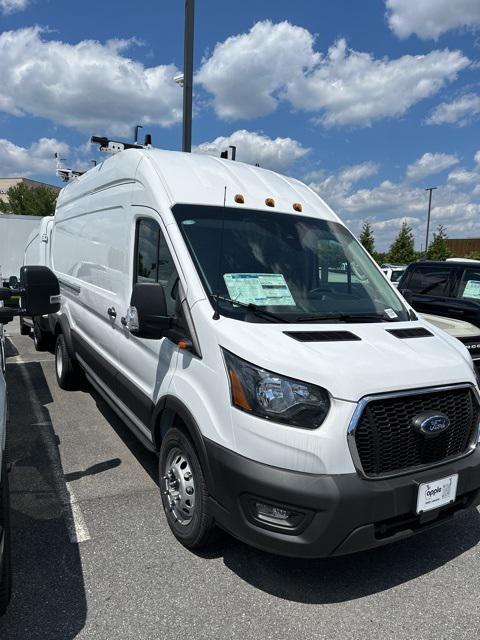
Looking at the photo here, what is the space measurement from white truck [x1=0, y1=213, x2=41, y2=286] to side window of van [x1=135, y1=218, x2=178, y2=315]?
12.4 meters

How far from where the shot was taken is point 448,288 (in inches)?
291

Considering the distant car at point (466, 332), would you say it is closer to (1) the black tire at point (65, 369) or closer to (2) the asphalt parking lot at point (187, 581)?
(2) the asphalt parking lot at point (187, 581)

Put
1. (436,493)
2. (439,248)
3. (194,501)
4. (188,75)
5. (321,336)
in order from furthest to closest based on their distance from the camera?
(439,248), (188,75), (194,501), (321,336), (436,493)

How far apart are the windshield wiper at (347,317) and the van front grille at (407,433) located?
0.73 meters

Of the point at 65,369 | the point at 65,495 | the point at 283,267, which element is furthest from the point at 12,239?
the point at 283,267

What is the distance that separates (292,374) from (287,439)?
323 mm

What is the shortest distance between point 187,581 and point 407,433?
152 cm

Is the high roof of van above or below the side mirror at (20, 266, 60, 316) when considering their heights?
above

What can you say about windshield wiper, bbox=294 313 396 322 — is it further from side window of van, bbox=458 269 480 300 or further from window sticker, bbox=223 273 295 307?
side window of van, bbox=458 269 480 300

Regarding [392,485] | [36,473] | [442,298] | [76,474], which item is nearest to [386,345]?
[392,485]

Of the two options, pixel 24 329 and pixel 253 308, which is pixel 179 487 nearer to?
pixel 253 308

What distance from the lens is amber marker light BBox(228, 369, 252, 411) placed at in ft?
8.16

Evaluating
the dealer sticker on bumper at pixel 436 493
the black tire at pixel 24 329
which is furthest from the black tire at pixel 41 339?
the dealer sticker on bumper at pixel 436 493

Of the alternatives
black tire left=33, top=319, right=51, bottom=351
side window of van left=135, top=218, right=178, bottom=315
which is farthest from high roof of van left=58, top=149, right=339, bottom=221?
black tire left=33, top=319, right=51, bottom=351
